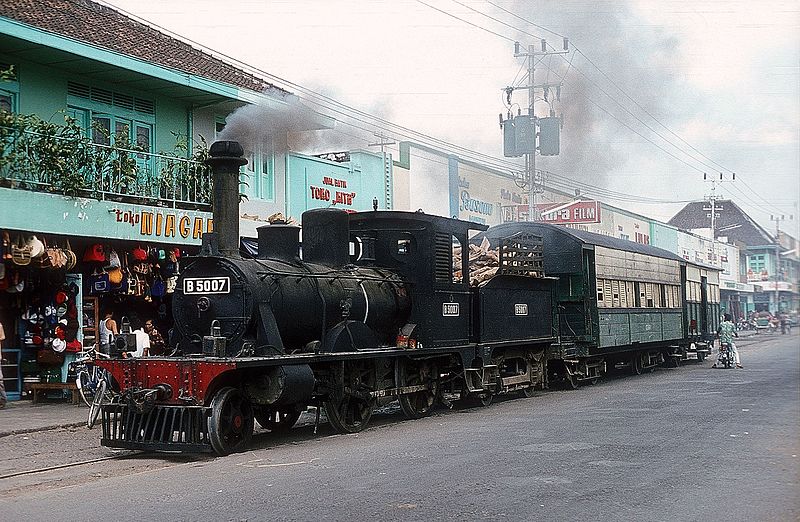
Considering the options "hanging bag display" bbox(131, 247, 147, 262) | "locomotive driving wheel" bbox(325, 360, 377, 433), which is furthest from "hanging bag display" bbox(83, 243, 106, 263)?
"locomotive driving wheel" bbox(325, 360, 377, 433)

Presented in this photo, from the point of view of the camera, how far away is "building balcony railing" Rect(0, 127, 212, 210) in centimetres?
1378

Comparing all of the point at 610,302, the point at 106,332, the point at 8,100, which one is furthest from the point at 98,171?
the point at 610,302

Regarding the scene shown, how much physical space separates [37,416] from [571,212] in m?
26.7

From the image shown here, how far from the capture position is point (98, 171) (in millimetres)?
14805

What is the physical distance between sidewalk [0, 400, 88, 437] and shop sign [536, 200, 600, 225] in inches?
959

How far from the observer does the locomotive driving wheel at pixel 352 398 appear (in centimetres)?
1146

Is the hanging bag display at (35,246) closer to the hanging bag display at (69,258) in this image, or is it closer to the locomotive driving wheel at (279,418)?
the hanging bag display at (69,258)

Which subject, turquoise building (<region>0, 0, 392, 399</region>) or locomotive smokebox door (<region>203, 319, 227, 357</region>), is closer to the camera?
locomotive smokebox door (<region>203, 319, 227, 357</region>)

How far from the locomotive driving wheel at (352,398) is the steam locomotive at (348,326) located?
0.02m

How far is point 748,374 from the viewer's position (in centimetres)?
2075

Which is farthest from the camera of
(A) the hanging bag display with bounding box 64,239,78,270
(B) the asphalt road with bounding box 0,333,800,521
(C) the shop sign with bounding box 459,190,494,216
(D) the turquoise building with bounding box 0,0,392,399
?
(C) the shop sign with bounding box 459,190,494,216

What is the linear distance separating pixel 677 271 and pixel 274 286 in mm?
18213

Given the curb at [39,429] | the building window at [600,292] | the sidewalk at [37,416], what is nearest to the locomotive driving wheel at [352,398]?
the curb at [39,429]

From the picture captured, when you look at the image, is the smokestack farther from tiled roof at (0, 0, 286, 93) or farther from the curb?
tiled roof at (0, 0, 286, 93)
